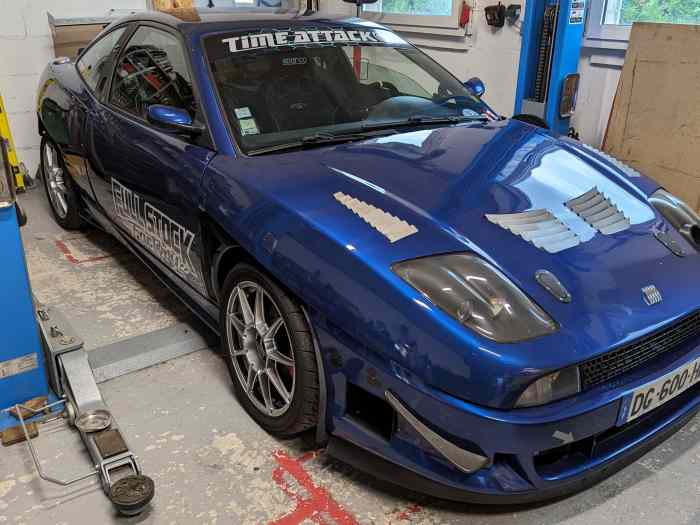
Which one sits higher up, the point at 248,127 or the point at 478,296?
the point at 248,127

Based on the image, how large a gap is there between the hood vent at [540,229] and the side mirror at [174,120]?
3.58ft

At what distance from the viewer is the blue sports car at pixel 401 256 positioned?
149cm

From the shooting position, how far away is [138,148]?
101 inches

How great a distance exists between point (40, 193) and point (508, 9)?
374cm

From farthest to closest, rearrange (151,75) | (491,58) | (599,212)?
1. (491,58)
2. (151,75)
3. (599,212)

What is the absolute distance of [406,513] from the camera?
1793 millimetres

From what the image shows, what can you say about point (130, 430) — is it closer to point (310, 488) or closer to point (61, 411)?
point (61, 411)

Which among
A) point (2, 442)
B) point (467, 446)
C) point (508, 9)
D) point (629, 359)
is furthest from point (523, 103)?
point (2, 442)

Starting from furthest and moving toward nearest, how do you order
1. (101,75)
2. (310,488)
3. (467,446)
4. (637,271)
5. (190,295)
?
1. (101,75)
2. (190,295)
3. (310,488)
4. (637,271)
5. (467,446)

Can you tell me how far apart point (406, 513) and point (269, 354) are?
2.04 ft

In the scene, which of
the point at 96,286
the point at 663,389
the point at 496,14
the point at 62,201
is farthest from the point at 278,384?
the point at 496,14

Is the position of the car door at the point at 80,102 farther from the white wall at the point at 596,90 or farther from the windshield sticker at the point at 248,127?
A: the white wall at the point at 596,90

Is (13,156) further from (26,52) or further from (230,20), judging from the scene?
(230,20)

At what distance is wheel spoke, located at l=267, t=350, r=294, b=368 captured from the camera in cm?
188
